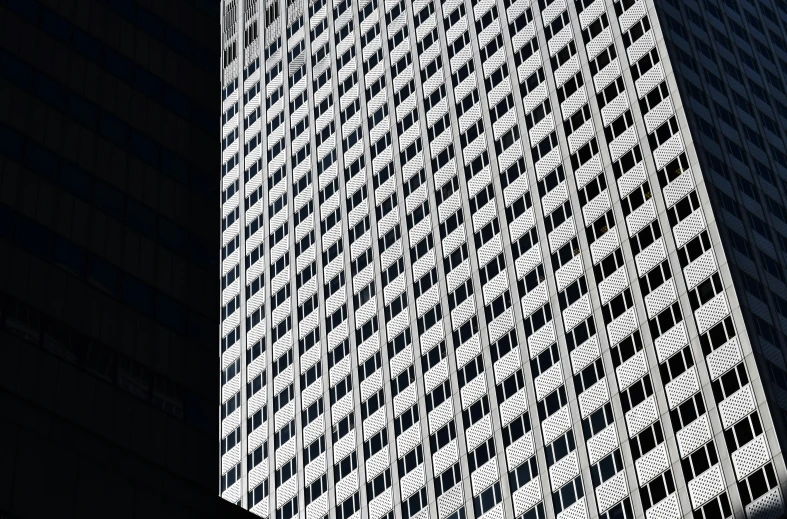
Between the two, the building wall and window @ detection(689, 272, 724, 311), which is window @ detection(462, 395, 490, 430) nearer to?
window @ detection(689, 272, 724, 311)

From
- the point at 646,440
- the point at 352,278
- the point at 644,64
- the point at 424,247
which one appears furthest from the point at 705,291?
the point at 352,278

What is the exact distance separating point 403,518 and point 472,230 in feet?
83.1

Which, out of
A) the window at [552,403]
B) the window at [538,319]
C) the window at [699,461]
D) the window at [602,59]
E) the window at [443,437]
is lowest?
the window at [699,461]

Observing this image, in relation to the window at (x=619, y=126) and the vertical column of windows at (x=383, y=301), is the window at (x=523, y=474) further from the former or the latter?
the window at (x=619, y=126)

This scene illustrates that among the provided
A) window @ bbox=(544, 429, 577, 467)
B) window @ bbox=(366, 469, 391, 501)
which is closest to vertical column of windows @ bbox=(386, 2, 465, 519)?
window @ bbox=(366, 469, 391, 501)

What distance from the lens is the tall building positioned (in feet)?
344

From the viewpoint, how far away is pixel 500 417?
385 feet
